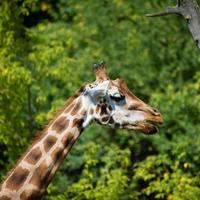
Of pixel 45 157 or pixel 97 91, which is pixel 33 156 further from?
pixel 97 91

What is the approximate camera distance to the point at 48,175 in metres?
6.83

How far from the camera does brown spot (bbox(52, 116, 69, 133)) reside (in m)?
7.03

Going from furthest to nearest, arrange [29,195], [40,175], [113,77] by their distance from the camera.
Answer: [113,77]
[40,175]
[29,195]

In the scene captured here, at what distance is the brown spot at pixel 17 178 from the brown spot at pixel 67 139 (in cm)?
43

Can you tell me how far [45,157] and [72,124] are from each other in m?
0.40

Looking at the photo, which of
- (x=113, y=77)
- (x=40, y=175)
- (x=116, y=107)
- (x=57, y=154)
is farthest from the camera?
(x=113, y=77)

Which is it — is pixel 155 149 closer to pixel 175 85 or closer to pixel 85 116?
pixel 175 85

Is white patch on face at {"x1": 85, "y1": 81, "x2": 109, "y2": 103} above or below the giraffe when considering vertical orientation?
above

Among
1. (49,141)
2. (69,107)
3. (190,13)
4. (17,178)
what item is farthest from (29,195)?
(190,13)

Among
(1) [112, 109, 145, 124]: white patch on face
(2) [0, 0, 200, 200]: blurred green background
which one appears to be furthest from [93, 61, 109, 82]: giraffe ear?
(2) [0, 0, 200, 200]: blurred green background

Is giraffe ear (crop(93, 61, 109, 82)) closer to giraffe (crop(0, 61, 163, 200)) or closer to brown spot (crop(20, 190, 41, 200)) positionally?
giraffe (crop(0, 61, 163, 200))

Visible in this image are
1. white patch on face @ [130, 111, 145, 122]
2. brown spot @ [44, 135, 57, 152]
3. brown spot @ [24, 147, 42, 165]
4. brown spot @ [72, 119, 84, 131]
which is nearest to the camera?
brown spot @ [24, 147, 42, 165]

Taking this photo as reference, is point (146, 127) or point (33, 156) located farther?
point (146, 127)

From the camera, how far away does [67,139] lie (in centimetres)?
700
